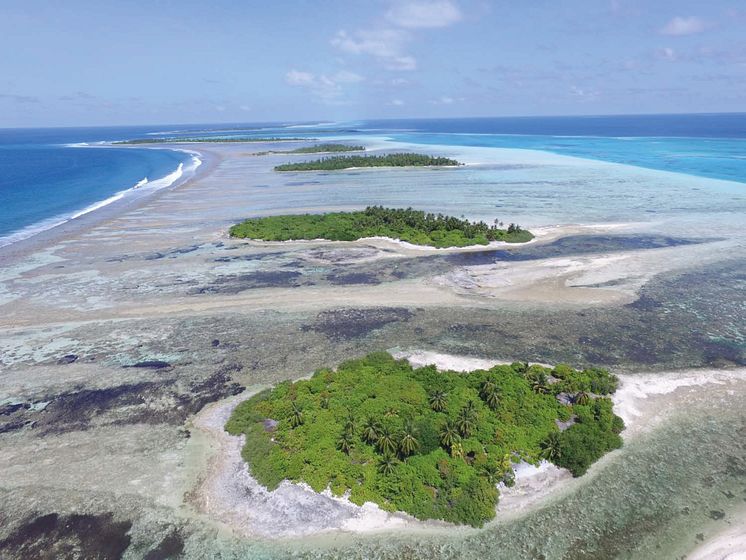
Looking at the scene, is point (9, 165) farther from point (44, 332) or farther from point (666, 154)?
point (666, 154)

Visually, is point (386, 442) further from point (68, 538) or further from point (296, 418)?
point (68, 538)

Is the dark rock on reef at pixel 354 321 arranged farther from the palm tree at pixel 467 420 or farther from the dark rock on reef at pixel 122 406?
the palm tree at pixel 467 420

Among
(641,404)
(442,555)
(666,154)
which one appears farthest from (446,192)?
(666,154)

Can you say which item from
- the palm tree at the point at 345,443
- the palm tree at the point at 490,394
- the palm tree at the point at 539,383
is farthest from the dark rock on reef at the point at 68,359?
the palm tree at the point at 539,383

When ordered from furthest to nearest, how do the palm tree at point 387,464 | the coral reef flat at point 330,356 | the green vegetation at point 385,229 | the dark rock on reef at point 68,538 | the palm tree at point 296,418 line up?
the green vegetation at point 385,229
the palm tree at point 296,418
the palm tree at point 387,464
the coral reef flat at point 330,356
the dark rock on reef at point 68,538

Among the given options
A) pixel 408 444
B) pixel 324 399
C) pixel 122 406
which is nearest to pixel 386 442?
pixel 408 444

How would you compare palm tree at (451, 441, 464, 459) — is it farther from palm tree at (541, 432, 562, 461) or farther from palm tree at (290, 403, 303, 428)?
palm tree at (290, 403, 303, 428)
